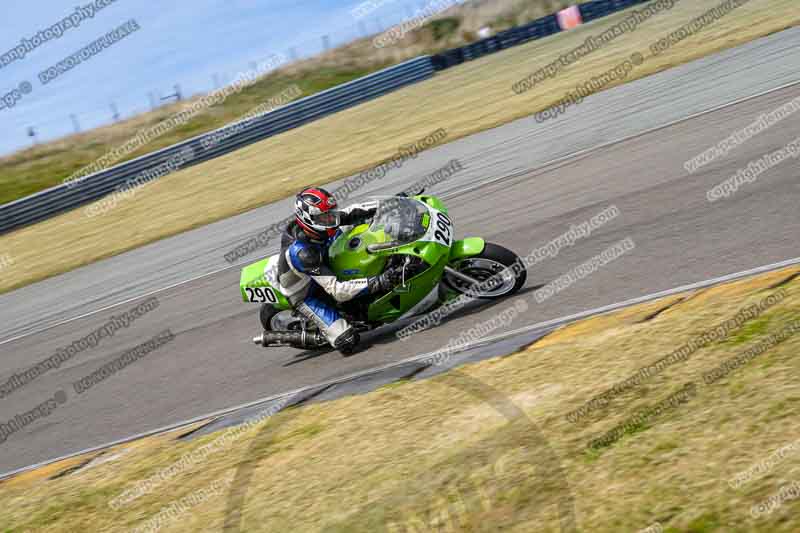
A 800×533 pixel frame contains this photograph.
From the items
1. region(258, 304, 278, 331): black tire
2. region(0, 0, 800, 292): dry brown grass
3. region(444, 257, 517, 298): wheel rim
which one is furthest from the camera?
region(0, 0, 800, 292): dry brown grass

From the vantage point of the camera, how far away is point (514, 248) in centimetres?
968

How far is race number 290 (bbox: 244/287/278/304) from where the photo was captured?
8502 mm

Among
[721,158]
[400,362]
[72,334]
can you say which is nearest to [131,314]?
[72,334]

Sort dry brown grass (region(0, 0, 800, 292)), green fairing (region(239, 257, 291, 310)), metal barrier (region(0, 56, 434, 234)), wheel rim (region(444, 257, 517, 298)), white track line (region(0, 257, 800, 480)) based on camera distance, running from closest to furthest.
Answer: white track line (region(0, 257, 800, 480)), wheel rim (region(444, 257, 517, 298)), green fairing (region(239, 257, 291, 310)), dry brown grass (region(0, 0, 800, 292)), metal barrier (region(0, 56, 434, 234))

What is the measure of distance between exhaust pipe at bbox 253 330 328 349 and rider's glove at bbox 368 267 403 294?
0.83 meters

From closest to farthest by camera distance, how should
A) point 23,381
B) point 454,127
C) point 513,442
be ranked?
1. point 513,442
2. point 23,381
3. point 454,127

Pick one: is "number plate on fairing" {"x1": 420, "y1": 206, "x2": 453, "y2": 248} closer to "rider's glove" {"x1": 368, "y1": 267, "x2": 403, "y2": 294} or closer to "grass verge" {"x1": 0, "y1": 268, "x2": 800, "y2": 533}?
"rider's glove" {"x1": 368, "y1": 267, "x2": 403, "y2": 294}

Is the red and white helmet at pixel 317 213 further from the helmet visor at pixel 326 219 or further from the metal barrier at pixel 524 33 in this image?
the metal barrier at pixel 524 33

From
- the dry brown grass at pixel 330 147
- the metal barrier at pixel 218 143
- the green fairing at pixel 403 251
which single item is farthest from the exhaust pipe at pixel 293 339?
the metal barrier at pixel 218 143

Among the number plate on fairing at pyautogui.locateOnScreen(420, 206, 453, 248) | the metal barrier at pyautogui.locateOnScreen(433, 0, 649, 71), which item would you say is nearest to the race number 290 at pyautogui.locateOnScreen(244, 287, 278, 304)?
the number plate on fairing at pyautogui.locateOnScreen(420, 206, 453, 248)

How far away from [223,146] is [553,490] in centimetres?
3007

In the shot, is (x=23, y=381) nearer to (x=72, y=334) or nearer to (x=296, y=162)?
(x=72, y=334)

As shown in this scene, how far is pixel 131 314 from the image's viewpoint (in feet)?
42.7

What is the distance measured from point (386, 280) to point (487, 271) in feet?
3.14
